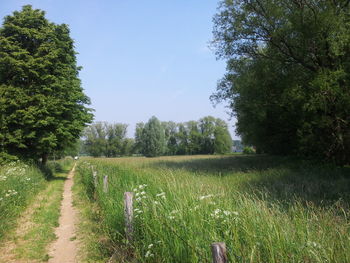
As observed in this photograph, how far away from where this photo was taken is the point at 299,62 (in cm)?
1619

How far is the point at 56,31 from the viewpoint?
20203mm

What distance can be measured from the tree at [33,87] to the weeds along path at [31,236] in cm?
855

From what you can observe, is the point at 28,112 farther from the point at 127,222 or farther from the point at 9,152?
the point at 127,222

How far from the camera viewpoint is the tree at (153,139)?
292ft

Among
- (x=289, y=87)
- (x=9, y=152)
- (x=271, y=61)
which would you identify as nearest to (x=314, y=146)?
(x=289, y=87)

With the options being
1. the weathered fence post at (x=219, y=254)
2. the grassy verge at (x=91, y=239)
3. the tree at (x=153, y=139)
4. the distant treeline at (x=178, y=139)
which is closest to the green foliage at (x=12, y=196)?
the grassy verge at (x=91, y=239)

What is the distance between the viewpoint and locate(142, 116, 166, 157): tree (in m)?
89.1

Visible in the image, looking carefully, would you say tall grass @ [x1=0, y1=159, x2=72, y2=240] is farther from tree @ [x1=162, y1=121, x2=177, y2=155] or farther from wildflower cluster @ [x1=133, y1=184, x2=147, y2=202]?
tree @ [x1=162, y1=121, x2=177, y2=155]

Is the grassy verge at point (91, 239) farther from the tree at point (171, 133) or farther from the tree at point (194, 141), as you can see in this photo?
the tree at point (171, 133)

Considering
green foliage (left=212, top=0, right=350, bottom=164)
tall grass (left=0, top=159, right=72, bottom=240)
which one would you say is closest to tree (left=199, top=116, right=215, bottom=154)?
green foliage (left=212, top=0, right=350, bottom=164)

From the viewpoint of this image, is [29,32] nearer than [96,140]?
Yes

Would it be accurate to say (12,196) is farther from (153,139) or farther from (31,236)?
(153,139)

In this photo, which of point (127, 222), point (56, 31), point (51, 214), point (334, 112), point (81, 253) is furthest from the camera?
point (56, 31)

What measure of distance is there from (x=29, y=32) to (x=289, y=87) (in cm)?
1783
